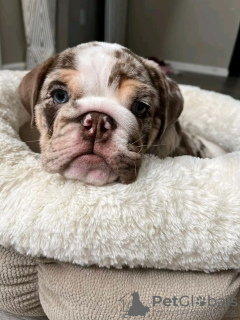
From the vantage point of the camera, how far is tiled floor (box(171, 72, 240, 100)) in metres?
6.50

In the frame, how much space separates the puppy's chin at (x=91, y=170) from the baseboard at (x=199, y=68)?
707cm

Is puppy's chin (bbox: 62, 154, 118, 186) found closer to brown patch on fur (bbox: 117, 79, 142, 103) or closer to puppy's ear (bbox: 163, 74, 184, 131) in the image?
brown patch on fur (bbox: 117, 79, 142, 103)

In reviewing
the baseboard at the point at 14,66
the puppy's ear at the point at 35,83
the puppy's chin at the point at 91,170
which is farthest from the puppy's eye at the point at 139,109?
the baseboard at the point at 14,66

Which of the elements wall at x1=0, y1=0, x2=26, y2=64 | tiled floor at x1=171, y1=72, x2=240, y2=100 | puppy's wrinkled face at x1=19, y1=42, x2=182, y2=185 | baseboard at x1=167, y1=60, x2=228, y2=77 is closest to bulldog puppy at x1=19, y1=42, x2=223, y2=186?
puppy's wrinkled face at x1=19, y1=42, x2=182, y2=185

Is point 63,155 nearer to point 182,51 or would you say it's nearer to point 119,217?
point 119,217

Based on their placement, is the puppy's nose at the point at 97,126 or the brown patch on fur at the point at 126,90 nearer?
the puppy's nose at the point at 97,126

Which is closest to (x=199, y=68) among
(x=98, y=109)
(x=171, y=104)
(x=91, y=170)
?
(x=171, y=104)

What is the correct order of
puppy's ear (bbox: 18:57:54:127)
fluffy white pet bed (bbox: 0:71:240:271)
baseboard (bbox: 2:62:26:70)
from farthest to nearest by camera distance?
1. baseboard (bbox: 2:62:26:70)
2. puppy's ear (bbox: 18:57:54:127)
3. fluffy white pet bed (bbox: 0:71:240:271)

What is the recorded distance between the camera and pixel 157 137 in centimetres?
192

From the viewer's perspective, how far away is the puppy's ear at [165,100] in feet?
6.08

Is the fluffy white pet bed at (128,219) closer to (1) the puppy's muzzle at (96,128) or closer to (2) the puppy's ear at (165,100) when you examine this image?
(1) the puppy's muzzle at (96,128)

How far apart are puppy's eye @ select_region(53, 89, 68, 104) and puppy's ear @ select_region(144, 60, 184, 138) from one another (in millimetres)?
533

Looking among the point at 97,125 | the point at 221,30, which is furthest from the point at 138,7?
the point at 97,125

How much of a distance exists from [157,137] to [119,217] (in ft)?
2.35
